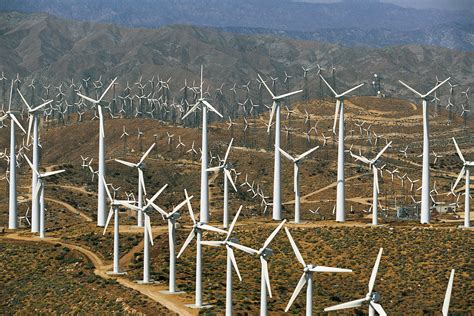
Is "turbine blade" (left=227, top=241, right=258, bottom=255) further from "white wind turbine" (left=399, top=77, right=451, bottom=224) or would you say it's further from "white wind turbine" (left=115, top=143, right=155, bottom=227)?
"white wind turbine" (left=399, top=77, right=451, bottom=224)

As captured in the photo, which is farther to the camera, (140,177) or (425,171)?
(425,171)

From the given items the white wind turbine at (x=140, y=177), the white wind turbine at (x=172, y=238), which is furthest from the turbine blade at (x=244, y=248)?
the white wind turbine at (x=140, y=177)

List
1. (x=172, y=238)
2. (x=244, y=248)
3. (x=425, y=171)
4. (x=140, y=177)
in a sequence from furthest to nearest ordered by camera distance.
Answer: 1. (x=425, y=171)
2. (x=140, y=177)
3. (x=172, y=238)
4. (x=244, y=248)

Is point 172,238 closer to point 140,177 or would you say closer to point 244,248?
point 244,248

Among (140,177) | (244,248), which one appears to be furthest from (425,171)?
(244,248)

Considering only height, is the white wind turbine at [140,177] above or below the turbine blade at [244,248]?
above

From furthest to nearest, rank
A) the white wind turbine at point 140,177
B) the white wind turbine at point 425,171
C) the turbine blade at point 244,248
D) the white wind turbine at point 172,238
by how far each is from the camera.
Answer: the white wind turbine at point 425,171 < the white wind turbine at point 140,177 < the white wind turbine at point 172,238 < the turbine blade at point 244,248

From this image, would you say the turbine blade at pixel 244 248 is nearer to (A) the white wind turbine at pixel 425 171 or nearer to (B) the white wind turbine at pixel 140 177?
(B) the white wind turbine at pixel 140 177

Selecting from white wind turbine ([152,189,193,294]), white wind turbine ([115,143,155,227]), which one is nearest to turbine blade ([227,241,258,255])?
white wind turbine ([152,189,193,294])

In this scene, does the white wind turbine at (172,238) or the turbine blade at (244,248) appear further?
the white wind turbine at (172,238)

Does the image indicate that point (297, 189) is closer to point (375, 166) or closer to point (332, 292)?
point (375, 166)

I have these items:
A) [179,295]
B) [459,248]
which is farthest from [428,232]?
[179,295]
